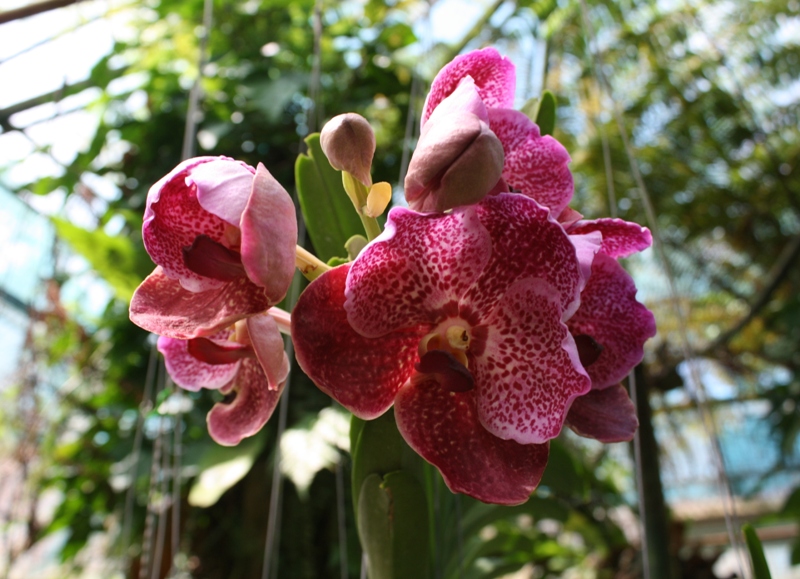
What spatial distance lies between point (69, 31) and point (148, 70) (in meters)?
0.51

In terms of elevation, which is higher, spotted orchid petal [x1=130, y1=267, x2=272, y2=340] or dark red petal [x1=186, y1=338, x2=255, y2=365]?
spotted orchid petal [x1=130, y1=267, x2=272, y2=340]

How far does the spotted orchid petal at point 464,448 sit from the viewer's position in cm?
34

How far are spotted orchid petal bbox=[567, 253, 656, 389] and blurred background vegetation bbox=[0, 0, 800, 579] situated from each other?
167 millimetres

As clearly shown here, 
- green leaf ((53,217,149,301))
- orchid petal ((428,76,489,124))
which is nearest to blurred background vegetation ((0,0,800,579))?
green leaf ((53,217,149,301))

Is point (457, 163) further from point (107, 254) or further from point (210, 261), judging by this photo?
point (107, 254)

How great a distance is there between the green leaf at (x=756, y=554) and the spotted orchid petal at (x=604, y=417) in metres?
0.11

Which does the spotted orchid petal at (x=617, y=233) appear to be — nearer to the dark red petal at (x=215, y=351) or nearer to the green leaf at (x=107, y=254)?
the dark red petal at (x=215, y=351)

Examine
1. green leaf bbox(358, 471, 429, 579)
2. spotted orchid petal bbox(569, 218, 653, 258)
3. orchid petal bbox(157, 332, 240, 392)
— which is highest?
spotted orchid petal bbox(569, 218, 653, 258)

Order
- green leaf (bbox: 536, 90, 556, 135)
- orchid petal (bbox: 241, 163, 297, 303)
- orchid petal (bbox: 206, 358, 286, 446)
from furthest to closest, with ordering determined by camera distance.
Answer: green leaf (bbox: 536, 90, 556, 135) < orchid petal (bbox: 206, 358, 286, 446) < orchid petal (bbox: 241, 163, 297, 303)

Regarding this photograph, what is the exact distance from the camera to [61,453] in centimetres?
158

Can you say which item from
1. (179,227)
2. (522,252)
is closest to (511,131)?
(522,252)

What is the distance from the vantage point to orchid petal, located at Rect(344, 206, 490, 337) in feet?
1.08

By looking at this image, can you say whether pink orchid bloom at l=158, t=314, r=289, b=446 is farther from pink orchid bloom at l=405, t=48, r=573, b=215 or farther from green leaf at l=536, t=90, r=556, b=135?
green leaf at l=536, t=90, r=556, b=135

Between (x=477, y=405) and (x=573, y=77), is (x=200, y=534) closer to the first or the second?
(x=477, y=405)
